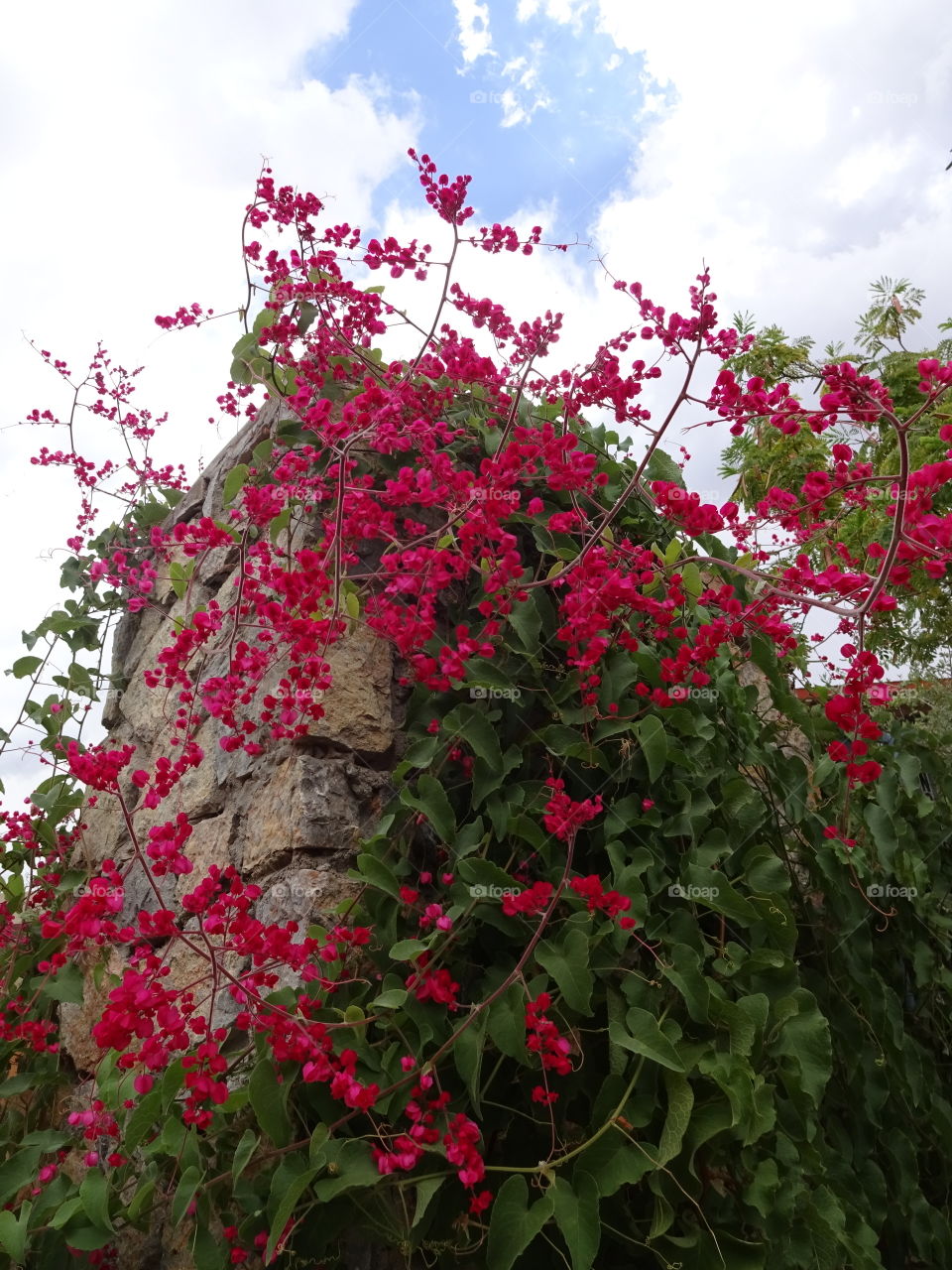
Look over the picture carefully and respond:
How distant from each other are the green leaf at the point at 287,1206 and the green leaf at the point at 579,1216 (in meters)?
0.36

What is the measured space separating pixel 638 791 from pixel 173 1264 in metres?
1.18

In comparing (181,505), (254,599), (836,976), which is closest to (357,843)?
(254,599)

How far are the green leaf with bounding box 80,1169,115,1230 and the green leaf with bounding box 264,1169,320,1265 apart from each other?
13.6 inches

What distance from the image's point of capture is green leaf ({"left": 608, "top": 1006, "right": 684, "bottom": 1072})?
A: 1.32m

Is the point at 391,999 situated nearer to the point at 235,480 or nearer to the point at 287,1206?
the point at 287,1206

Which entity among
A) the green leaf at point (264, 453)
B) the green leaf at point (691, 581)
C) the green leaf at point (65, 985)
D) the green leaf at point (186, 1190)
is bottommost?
Result: the green leaf at point (186, 1190)

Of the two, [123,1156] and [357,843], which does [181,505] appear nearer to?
[357,843]

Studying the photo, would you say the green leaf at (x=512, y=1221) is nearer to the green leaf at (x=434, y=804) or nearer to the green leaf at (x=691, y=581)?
the green leaf at (x=434, y=804)

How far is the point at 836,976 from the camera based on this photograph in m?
1.87

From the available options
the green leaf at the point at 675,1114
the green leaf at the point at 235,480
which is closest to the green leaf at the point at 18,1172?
the green leaf at the point at 675,1114

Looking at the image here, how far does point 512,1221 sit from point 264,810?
2.90 feet

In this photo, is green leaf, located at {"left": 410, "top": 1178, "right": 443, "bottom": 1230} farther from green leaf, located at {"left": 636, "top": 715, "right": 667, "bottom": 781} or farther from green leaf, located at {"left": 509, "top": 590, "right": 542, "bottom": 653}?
green leaf, located at {"left": 509, "top": 590, "right": 542, "bottom": 653}

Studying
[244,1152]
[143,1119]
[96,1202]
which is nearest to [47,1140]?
[96,1202]

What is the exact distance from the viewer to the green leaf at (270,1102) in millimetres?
1350
